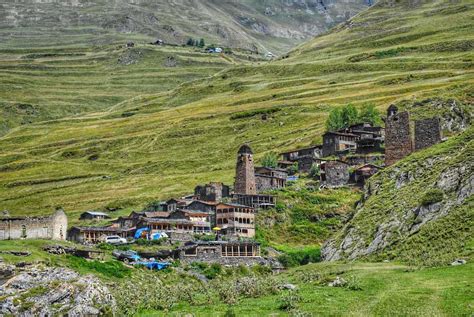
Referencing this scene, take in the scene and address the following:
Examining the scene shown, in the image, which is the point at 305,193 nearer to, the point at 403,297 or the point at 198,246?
the point at 198,246

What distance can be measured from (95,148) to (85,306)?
6335 inches

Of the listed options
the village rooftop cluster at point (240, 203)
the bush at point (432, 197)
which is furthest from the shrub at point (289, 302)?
the village rooftop cluster at point (240, 203)

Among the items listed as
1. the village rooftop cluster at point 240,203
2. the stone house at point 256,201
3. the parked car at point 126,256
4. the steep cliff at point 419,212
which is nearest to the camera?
the steep cliff at point 419,212

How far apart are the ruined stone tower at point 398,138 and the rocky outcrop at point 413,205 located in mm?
11505

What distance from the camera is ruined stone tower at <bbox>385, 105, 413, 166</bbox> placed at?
80756mm

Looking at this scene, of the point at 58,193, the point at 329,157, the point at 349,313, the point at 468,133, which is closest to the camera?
the point at 349,313

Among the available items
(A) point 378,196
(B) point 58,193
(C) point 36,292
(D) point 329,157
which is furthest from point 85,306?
(B) point 58,193

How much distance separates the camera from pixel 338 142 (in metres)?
132

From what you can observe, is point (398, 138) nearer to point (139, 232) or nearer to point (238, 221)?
point (238, 221)

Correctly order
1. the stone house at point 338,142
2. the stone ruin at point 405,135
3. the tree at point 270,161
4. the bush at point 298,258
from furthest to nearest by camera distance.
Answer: the stone house at point 338,142, the tree at point 270,161, the bush at point 298,258, the stone ruin at point 405,135

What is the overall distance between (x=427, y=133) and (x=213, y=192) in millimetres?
41842

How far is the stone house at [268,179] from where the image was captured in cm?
11375

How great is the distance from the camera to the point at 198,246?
83125mm

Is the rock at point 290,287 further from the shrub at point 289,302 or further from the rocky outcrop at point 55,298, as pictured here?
the rocky outcrop at point 55,298
